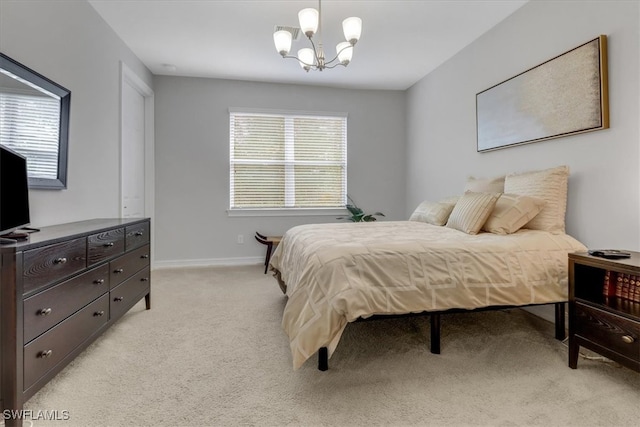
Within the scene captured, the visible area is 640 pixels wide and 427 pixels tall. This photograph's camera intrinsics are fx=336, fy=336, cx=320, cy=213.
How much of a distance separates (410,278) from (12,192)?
2.04m

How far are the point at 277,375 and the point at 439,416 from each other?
0.82m

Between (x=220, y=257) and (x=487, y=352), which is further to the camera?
(x=220, y=257)

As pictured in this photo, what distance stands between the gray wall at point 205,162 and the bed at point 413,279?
2.61 m

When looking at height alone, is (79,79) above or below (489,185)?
above

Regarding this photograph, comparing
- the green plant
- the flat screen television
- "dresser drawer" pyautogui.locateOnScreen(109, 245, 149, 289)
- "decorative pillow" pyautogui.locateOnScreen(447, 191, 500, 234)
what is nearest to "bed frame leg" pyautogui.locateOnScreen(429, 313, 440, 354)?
"decorative pillow" pyautogui.locateOnScreen(447, 191, 500, 234)

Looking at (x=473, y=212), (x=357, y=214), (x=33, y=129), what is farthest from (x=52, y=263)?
(x=357, y=214)

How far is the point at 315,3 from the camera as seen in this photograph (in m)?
2.78

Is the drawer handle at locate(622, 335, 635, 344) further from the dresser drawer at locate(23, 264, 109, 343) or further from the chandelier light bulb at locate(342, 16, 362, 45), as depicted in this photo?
the dresser drawer at locate(23, 264, 109, 343)

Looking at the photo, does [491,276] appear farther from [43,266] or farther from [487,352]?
[43,266]

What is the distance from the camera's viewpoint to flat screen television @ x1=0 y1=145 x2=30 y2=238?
1527 millimetres

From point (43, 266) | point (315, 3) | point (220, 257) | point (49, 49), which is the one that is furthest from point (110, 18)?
point (220, 257)

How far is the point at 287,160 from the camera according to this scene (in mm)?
4781

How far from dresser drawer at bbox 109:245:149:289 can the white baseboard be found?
5.77 ft

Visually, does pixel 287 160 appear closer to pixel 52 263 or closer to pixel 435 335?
pixel 435 335
